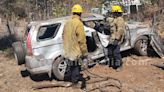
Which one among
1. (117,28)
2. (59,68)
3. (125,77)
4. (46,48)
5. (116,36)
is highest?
(117,28)

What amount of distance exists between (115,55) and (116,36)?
56 cm

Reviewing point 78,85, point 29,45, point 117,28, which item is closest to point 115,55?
point 117,28

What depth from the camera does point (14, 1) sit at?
23344 millimetres

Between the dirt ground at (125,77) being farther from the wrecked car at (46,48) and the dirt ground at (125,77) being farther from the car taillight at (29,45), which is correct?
the car taillight at (29,45)

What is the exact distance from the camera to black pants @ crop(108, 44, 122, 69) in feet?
29.2

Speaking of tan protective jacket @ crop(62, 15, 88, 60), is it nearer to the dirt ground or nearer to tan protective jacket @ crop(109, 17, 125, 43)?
the dirt ground

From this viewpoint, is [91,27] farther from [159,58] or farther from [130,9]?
[130,9]

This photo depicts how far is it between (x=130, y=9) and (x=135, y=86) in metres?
11.4

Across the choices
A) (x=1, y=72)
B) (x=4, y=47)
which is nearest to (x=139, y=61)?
(x=1, y=72)

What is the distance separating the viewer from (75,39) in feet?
23.0

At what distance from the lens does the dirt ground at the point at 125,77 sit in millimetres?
7570

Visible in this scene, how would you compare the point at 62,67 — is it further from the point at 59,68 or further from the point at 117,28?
the point at 117,28

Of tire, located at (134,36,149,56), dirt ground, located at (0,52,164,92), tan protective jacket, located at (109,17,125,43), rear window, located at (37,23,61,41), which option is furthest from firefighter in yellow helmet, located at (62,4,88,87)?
tire, located at (134,36,149,56)

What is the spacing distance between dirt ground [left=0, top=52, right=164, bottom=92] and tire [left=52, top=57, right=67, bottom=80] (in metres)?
0.27
